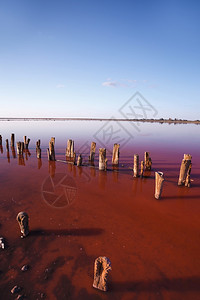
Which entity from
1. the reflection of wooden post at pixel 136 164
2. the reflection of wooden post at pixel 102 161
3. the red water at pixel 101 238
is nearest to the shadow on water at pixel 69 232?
the red water at pixel 101 238

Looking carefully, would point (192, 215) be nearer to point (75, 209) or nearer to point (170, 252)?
Result: point (170, 252)

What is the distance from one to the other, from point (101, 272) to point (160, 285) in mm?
1554

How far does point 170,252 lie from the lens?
4664 mm

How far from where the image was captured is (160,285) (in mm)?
3744

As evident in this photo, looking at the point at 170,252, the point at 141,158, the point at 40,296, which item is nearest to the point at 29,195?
the point at 40,296

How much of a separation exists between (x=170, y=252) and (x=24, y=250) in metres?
4.34

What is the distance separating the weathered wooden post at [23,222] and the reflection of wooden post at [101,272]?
106 inches

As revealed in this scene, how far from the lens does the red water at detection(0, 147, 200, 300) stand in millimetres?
3688

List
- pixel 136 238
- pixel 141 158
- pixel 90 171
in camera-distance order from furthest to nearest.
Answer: pixel 141 158, pixel 90 171, pixel 136 238

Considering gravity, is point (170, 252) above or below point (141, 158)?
below

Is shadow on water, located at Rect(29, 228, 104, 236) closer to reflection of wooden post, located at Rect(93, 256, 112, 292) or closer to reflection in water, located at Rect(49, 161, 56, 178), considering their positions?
reflection of wooden post, located at Rect(93, 256, 112, 292)

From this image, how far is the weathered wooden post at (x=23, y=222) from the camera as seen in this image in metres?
4.83

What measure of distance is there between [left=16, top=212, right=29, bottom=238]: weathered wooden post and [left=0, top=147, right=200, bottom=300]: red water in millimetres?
196

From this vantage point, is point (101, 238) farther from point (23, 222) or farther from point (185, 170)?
point (185, 170)
